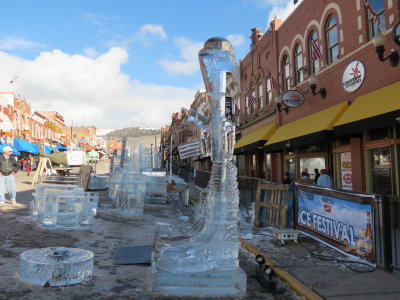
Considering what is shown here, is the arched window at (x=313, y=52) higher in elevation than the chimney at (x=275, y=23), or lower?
lower

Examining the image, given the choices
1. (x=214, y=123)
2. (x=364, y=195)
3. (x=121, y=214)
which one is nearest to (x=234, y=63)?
(x=214, y=123)

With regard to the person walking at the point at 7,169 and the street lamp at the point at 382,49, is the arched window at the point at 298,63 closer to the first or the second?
the street lamp at the point at 382,49

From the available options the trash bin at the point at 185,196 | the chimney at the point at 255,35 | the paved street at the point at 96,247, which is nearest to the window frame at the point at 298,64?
the chimney at the point at 255,35

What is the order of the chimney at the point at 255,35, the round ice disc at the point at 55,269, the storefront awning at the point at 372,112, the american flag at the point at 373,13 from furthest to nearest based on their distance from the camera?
the chimney at the point at 255,35, the american flag at the point at 373,13, the storefront awning at the point at 372,112, the round ice disc at the point at 55,269

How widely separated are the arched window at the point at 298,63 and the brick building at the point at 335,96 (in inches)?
1.7

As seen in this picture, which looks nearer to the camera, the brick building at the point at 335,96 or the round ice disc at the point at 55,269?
the round ice disc at the point at 55,269

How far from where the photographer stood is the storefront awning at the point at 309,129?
10.8 meters

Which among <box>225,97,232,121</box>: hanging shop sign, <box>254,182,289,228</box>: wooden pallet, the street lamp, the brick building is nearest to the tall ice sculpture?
<box>254,182,289,228</box>: wooden pallet

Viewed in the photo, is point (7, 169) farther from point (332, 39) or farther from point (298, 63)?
point (298, 63)

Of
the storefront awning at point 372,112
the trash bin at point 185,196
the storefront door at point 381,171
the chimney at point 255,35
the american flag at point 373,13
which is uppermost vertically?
the chimney at point 255,35

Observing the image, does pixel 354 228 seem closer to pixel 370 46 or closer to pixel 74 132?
pixel 370 46

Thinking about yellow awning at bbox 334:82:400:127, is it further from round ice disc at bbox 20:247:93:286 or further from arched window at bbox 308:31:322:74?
round ice disc at bbox 20:247:93:286

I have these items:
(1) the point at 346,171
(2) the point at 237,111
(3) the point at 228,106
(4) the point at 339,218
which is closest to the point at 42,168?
(3) the point at 228,106

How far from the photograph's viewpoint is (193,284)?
3.97 metres
